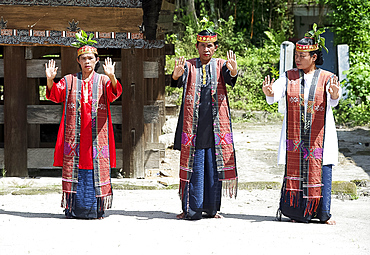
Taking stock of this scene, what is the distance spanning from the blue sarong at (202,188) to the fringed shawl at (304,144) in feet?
2.31

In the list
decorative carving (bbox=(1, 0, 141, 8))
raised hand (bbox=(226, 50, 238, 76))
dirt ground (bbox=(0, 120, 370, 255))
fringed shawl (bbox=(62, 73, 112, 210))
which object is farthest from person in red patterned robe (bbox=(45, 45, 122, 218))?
decorative carving (bbox=(1, 0, 141, 8))

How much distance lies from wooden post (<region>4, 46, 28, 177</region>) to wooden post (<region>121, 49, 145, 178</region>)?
1.35 metres

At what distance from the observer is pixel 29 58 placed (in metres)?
8.20

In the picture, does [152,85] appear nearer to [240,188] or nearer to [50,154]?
[50,154]

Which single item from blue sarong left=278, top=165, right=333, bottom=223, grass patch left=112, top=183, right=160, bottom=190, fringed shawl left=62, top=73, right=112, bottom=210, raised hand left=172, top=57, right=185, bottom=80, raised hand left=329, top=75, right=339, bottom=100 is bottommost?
grass patch left=112, top=183, right=160, bottom=190

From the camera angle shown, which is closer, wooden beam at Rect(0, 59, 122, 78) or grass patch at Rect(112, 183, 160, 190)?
grass patch at Rect(112, 183, 160, 190)

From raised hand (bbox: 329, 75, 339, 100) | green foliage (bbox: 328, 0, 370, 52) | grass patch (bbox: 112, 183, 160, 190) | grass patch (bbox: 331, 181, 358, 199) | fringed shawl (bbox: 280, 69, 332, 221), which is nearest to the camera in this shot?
raised hand (bbox: 329, 75, 339, 100)

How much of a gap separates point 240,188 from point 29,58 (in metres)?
3.32

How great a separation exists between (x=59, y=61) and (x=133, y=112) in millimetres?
1239

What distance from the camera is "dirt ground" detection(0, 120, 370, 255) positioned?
497 centimetres

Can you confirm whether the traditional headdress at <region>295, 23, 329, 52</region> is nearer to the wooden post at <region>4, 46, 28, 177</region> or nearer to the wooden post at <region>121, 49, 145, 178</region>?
the wooden post at <region>121, 49, 145, 178</region>

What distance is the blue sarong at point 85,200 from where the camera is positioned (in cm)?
595

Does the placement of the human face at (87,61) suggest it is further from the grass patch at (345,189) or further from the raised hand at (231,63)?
the grass patch at (345,189)

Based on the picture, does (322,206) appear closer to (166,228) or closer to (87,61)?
(166,228)
